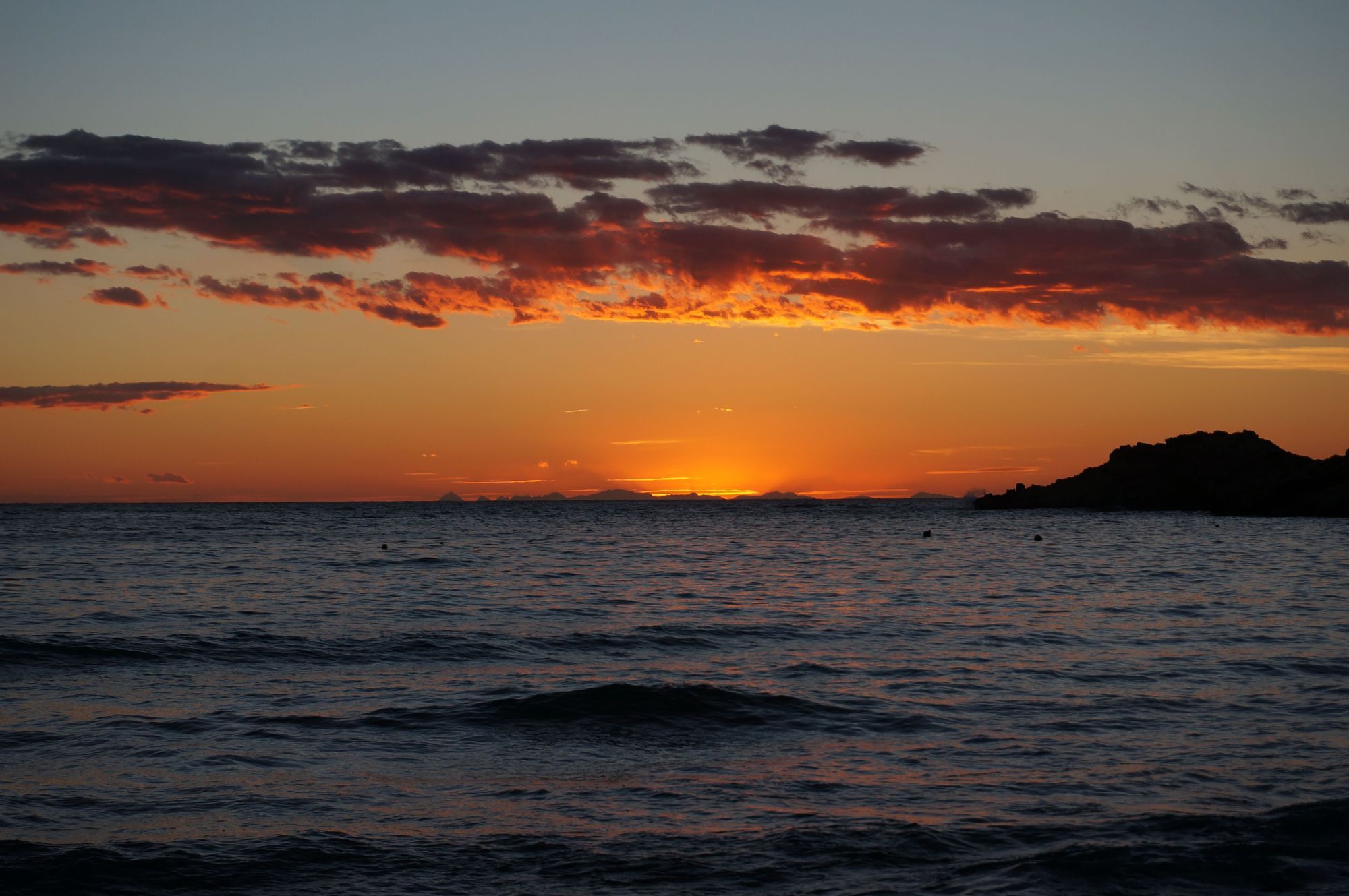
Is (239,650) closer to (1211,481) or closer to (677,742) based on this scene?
(677,742)

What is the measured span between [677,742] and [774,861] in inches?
221

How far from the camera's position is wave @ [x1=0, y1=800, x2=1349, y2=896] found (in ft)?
30.9

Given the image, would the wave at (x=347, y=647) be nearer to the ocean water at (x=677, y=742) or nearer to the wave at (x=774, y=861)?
the ocean water at (x=677, y=742)

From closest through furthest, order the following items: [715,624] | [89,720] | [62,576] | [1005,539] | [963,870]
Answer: [963,870], [89,720], [715,624], [62,576], [1005,539]

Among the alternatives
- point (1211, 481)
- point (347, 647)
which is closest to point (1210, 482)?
point (1211, 481)

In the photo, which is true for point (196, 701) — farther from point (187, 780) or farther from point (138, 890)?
point (138, 890)

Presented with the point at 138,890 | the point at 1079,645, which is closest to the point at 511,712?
the point at 138,890

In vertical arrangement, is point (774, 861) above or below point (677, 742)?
above

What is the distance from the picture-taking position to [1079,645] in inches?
949

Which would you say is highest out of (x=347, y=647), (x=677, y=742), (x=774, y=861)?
(x=774, y=861)

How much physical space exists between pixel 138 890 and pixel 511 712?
8.06 metres

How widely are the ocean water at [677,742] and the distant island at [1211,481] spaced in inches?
3029

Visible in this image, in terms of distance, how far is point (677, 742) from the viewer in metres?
15.6

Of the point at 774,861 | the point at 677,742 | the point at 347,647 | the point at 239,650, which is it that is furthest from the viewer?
the point at 347,647
